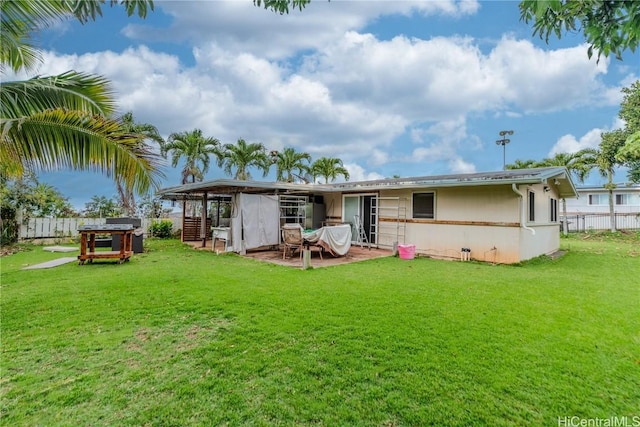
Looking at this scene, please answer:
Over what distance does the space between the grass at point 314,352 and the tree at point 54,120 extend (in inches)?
77.6

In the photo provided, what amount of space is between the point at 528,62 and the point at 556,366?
193 inches

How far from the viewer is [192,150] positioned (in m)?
17.5

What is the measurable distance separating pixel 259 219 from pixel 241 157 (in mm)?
9256

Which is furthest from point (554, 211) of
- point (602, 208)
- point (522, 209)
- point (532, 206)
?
point (602, 208)

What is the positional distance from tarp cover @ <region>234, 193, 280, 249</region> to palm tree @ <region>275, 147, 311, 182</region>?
10281mm

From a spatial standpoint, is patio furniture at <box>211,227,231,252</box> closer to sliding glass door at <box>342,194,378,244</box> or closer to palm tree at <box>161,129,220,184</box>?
sliding glass door at <box>342,194,378,244</box>

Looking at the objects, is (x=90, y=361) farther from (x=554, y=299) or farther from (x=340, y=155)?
(x=340, y=155)

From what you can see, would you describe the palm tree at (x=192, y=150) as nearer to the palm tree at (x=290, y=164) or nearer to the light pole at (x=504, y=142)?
the palm tree at (x=290, y=164)

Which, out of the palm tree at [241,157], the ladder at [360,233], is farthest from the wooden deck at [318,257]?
the palm tree at [241,157]

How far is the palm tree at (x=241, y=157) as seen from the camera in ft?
61.4

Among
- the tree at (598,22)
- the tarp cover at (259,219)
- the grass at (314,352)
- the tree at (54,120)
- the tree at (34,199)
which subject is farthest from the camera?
the tree at (34,199)

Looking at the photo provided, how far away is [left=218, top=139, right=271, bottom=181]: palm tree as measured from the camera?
18719 millimetres

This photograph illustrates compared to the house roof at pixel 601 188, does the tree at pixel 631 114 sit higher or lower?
higher

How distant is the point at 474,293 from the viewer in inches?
212
